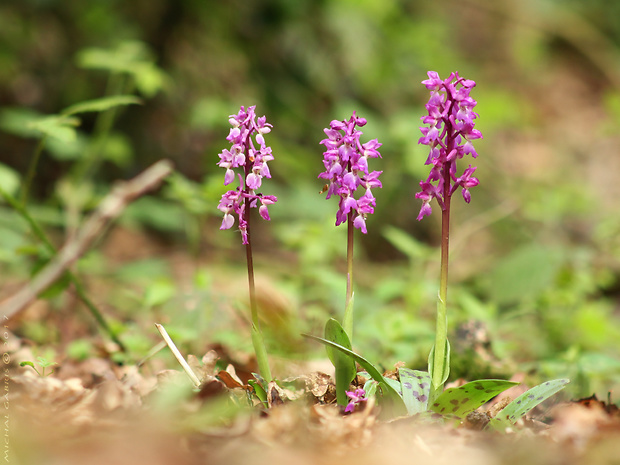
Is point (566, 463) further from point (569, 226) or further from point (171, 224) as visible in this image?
point (569, 226)

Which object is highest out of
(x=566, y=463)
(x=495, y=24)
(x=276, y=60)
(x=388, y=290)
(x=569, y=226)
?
(x=495, y=24)

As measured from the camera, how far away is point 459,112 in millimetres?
1627

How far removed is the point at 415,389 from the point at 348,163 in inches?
28.9

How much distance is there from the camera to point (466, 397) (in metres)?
1.62

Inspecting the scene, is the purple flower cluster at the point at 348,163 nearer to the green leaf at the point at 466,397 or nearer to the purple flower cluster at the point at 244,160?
the purple flower cluster at the point at 244,160

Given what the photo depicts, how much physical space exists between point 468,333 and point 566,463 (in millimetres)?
1372

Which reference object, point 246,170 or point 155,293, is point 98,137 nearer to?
point 155,293

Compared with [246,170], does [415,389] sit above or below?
below

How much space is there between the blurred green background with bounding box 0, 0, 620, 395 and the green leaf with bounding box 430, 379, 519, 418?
114 cm

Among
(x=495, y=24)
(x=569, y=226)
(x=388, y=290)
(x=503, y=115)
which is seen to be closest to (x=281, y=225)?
(x=388, y=290)

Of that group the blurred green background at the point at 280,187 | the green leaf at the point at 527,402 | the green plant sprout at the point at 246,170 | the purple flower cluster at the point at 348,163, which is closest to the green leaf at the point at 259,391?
the green plant sprout at the point at 246,170

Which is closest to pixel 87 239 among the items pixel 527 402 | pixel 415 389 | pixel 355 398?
pixel 355 398

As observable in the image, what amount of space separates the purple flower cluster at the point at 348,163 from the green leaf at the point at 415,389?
1.62 feet

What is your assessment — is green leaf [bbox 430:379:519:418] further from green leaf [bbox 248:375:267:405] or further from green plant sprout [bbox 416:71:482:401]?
green leaf [bbox 248:375:267:405]
